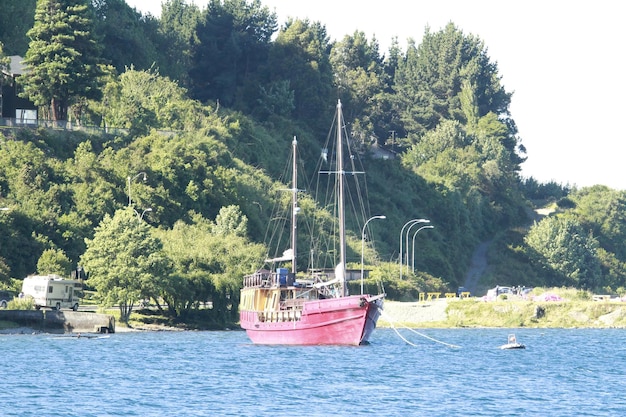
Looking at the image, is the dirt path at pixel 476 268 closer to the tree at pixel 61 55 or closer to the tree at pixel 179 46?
the tree at pixel 179 46

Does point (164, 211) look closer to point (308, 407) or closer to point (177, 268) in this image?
point (177, 268)

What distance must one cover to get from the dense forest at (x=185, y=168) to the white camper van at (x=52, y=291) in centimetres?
185

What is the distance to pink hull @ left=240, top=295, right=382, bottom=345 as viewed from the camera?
8594cm

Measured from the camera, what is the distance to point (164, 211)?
13650 centimetres

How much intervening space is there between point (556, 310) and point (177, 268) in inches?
1467

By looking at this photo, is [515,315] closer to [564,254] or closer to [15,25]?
[564,254]

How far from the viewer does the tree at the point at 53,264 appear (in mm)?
114438

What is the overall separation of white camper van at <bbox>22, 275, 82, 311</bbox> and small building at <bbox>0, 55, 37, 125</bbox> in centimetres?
3937

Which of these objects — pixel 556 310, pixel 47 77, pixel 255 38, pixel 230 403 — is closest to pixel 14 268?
pixel 47 77

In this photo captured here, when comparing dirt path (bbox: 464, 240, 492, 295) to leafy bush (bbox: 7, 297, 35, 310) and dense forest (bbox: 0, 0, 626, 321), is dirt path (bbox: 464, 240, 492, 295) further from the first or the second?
leafy bush (bbox: 7, 297, 35, 310)

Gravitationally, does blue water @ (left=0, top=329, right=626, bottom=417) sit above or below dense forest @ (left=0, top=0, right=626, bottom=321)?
below

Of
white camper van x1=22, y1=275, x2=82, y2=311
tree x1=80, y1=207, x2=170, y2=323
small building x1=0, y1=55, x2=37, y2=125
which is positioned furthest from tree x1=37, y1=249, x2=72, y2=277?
small building x1=0, y1=55, x2=37, y2=125

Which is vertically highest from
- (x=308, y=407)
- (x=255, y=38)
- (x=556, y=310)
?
(x=255, y=38)

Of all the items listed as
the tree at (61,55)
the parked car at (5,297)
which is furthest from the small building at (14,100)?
the parked car at (5,297)
